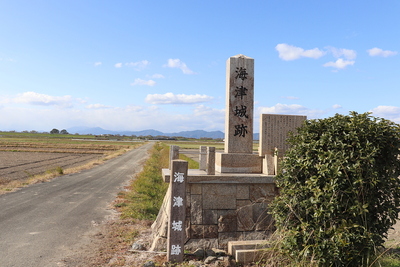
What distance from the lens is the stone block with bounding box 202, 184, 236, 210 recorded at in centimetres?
595

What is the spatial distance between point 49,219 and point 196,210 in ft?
16.5

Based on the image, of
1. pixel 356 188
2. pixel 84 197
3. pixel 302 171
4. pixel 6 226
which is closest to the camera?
pixel 356 188

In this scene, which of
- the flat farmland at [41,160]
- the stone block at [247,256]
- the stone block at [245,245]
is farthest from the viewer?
the flat farmland at [41,160]

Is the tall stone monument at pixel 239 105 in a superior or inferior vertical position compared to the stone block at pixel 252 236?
superior

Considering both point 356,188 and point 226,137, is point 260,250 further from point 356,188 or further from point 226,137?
point 226,137

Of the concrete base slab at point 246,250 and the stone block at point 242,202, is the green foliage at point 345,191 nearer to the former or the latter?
the concrete base slab at point 246,250

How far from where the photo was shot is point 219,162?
7.10m

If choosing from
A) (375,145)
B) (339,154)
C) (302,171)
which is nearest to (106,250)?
(302,171)

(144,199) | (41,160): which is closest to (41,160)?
(41,160)

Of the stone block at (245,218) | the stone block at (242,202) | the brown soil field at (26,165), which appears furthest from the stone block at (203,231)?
the brown soil field at (26,165)

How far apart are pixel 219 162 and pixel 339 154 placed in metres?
3.35

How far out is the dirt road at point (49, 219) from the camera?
234 inches

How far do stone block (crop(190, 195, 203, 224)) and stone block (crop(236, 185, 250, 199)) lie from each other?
801 millimetres

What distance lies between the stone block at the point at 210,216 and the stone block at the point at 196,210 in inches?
3.3
